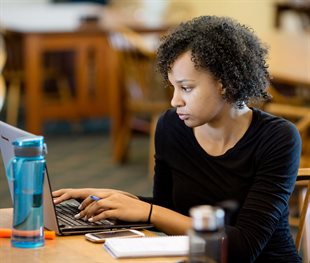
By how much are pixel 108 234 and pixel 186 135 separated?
45 centimetres

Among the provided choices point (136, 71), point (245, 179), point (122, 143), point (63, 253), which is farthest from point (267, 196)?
point (122, 143)

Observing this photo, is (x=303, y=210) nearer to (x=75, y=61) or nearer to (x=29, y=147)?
(x=29, y=147)

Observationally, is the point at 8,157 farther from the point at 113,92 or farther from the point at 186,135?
the point at 113,92

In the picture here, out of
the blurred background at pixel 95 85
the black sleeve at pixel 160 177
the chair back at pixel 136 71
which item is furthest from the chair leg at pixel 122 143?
the black sleeve at pixel 160 177

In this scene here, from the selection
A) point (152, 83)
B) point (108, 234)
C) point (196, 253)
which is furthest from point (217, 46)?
point (152, 83)

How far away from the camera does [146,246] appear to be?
174 cm

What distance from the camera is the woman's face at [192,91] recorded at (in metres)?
2.04

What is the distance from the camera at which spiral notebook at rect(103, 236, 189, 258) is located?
5.59 ft

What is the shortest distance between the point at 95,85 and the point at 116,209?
4.85m

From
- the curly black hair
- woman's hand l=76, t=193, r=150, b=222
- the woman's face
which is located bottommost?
woman's hand l=76, t=193, r=150, b=222

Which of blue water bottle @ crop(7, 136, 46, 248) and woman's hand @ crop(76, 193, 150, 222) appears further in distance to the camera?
woman's hand @ crop(76, 193, 150, 222)

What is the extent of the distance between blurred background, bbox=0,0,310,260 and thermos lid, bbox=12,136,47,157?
2.43 meters

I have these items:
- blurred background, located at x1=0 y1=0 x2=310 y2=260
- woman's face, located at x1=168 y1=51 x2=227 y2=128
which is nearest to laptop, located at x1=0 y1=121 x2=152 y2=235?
woman's face, located at x1=168 y1=51 x2=227 y2=128

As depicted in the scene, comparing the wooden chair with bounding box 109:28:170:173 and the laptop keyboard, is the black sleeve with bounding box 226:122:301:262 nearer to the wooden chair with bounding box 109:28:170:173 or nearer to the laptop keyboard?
the laptop keyboard
